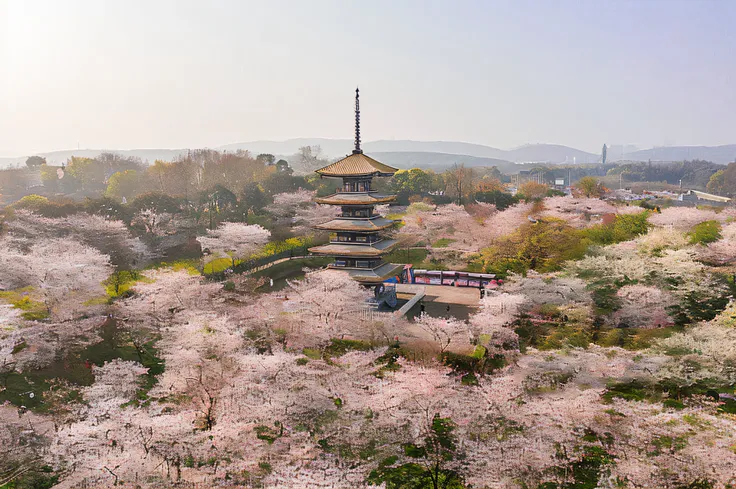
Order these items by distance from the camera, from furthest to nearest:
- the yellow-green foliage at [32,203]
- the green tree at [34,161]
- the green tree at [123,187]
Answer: the green tree at [34,161]
the green tree at [123,187]
the yellow-green foliage at [32,203]

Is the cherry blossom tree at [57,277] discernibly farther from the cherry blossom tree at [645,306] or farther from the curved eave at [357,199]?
the cherry blossom tree at [645,306]

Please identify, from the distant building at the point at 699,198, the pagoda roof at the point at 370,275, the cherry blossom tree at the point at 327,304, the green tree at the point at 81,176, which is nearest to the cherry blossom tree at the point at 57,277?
the cherry blossom tree at the point at 327,304

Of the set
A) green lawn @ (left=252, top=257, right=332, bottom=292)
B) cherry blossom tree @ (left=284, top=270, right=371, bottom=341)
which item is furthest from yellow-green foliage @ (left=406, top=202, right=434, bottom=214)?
cherry blossom tree @ (left=284, top=270, right=371, bottom=341)

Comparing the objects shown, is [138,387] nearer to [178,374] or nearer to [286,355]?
[178,374]

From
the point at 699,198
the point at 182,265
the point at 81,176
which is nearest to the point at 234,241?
the point at 182,265

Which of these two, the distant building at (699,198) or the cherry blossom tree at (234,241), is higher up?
the distant building at (699,198)

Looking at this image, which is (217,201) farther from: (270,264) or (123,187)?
(270,264)

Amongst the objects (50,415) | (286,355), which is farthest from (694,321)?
(50,415)

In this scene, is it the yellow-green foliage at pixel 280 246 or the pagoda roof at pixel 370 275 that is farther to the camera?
the yellow-green foliage at pixel 280 246
